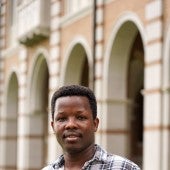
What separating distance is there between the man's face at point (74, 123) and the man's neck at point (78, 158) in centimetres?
2

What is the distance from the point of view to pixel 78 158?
1.84 metres

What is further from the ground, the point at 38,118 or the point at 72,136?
the point at 38,118

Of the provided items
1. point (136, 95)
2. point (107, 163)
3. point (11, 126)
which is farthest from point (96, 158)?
point (11, 126)

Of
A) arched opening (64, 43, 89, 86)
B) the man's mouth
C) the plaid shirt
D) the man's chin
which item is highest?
arched opening (64, 43, 89, 86)

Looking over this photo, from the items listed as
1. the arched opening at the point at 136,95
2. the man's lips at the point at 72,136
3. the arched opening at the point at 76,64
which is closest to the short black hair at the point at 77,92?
the man's lips at the point at 72,136

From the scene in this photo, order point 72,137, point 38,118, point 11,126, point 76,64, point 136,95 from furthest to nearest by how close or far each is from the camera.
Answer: point 11,126 → point 38,118 → point 76,64 → point 136,95 → point 72,137

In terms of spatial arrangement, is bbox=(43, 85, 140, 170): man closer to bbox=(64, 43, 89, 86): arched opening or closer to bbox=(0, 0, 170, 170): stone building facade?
bbox=(0, 0, 170, 170): stone building facade

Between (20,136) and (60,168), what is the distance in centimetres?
1515

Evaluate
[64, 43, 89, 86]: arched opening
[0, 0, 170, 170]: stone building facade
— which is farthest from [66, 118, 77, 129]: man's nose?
[64, 43, 89, 86]: arched opening

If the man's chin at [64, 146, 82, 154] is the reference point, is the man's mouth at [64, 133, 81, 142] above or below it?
above

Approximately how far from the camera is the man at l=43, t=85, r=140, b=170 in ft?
5.97

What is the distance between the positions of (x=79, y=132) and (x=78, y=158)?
0.09 metres

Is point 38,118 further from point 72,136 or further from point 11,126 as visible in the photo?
point 72,136

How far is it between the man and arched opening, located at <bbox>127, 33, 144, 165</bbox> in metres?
10.5
